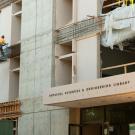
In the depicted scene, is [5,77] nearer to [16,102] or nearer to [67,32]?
[16,102]

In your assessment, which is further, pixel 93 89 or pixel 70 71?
pixel 70 71

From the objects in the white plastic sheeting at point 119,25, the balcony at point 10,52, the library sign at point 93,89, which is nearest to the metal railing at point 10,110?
the balcony at point 10,52

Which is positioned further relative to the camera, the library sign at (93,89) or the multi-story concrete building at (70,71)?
the multi-story concrete building at (70,71)

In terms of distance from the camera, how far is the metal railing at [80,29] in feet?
72.2

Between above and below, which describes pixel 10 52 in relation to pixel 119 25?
above

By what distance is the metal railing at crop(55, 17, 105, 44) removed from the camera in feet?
72.2

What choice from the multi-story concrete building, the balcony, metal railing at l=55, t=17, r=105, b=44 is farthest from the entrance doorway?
the balcony

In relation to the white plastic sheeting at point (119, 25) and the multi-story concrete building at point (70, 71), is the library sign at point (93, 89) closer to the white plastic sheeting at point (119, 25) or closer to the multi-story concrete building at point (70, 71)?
the multi-story concrete building at point (70, 71)

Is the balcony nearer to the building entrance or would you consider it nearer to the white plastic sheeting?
the building entrance

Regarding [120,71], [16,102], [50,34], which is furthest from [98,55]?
[16,102]

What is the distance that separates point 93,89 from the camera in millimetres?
18609

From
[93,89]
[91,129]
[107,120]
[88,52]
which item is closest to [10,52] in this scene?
[88,52]

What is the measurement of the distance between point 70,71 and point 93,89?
6.11 m

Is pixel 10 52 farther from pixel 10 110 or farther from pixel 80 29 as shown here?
pixel 80 29
